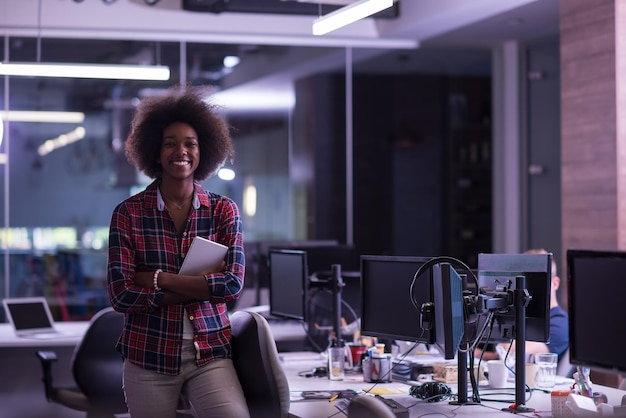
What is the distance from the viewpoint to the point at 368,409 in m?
2.25

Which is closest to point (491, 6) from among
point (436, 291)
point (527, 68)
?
point (527, 68)

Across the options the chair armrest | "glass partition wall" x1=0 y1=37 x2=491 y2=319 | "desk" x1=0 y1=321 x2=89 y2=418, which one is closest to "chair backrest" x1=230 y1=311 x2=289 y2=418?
the chair armrest

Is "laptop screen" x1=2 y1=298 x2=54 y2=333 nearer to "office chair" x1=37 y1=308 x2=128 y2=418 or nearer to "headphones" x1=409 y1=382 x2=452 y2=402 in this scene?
"office chair" x1=37 y1=308 x2=128 y2=418

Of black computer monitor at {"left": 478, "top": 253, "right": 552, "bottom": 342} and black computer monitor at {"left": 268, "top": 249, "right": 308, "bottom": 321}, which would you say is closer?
black computer monitor at {"left": 478, "top": 253, "right": 552, "bottom": 342}

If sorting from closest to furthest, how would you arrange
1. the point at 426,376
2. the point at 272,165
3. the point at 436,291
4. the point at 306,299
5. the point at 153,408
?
the point at 153,408 < the point at 436,291 < the point at 426,376 < the point at 306,299 < the point at 272,165

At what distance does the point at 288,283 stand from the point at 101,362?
116cm

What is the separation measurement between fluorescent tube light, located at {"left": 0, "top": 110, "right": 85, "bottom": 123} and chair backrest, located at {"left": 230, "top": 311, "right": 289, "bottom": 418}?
A: 4.35 meters

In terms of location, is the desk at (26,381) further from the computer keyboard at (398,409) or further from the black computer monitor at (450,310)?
the black computer monitor at (450,310)

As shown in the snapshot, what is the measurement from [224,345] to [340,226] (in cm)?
459

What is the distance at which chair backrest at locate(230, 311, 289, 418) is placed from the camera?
3.18 m

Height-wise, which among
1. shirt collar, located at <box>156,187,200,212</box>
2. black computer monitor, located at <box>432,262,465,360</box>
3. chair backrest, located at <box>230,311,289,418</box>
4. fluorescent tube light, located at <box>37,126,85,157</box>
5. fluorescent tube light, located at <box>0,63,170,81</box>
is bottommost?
chair backrest, located at <box>230,311,289,418</box>

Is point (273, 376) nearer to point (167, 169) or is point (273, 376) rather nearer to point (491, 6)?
point (167, 169)

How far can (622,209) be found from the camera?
5480 mm

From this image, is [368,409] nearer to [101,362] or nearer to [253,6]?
[101,362]
